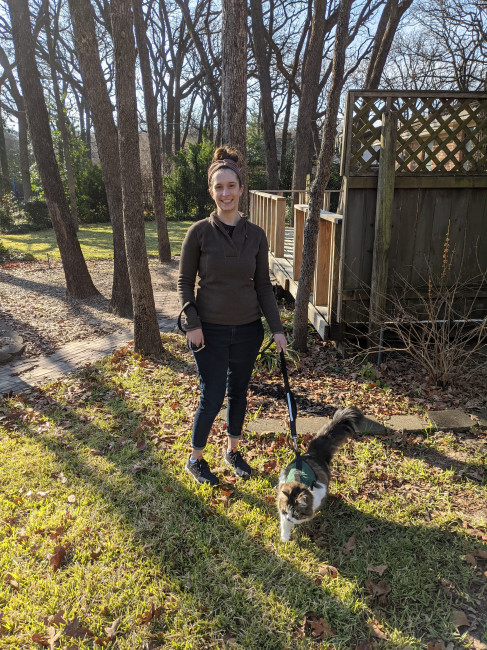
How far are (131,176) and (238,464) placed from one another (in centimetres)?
378

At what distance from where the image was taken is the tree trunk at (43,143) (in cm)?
852

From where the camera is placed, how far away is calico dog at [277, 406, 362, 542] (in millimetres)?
2566

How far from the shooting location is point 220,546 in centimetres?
277

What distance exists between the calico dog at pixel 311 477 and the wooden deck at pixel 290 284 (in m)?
2.54

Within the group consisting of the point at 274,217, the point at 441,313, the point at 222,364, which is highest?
the point at 274,217

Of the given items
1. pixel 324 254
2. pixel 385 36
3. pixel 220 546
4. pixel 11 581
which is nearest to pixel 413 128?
pixel 324 254

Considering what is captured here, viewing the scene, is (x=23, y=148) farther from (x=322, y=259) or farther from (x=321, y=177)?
(x=321, y=177)

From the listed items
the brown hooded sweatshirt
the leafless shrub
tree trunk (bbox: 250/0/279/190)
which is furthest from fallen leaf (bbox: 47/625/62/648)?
tree trunk (bbox: 250/0/279/190)

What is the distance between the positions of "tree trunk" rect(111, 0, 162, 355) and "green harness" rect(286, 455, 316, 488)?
356cm

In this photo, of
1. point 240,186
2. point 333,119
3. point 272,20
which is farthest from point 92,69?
point 272,20

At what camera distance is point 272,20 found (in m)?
21.2

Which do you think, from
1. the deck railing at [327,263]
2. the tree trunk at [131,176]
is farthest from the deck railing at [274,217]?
the tree trunk at [131,176]

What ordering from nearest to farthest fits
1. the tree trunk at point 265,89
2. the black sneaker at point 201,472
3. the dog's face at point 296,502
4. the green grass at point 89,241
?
the dog's face at point 296,502
the black sneaker at point 201,472
the tree trunk at point 265,89
the green grass at point 89,241

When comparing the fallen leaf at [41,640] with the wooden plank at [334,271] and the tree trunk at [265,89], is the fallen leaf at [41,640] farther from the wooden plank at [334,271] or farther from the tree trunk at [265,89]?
the tree trunk at [265,89]
